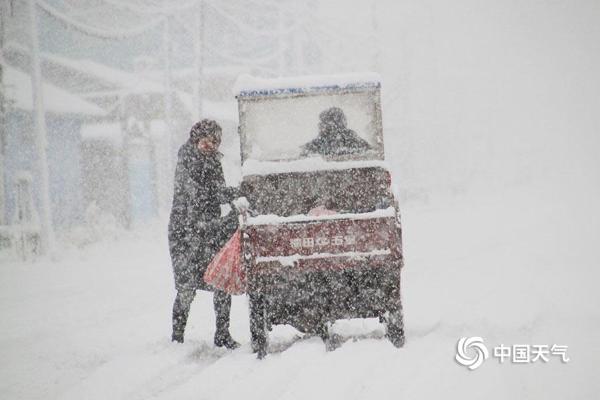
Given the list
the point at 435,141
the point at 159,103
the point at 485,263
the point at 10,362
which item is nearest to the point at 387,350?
the point at 10,362

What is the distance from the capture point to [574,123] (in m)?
77.9

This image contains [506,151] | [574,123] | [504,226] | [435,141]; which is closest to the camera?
[504,226]

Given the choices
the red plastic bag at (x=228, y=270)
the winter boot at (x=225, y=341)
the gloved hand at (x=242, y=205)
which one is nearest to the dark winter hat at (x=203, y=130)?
the gloved hand at (x=242, y=205)

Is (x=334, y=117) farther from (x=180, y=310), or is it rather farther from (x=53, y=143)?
(x=53, y=143)

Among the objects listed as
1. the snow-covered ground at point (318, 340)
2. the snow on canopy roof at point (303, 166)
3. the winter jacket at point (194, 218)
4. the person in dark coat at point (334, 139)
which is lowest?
the snow-covered ground at point (318, 340)

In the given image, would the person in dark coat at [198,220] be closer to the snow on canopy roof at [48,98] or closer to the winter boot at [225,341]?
the winter boot at [225,341]

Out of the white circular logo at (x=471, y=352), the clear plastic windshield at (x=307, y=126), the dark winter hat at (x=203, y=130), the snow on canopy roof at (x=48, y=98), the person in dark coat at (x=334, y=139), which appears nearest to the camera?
the white circular logo at (x=471, y=352)

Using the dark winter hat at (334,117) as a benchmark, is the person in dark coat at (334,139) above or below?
below

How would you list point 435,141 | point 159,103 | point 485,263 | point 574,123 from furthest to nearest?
point 574,123, point 435,141, point 159,103, point 485,263

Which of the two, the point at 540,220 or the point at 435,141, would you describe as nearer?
the point at 540,220

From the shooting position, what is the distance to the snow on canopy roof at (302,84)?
588 cm

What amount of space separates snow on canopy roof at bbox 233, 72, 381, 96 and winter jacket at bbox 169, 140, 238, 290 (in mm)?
780

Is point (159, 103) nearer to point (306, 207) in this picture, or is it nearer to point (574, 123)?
point (306, 207)

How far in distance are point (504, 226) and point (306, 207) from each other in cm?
1128
